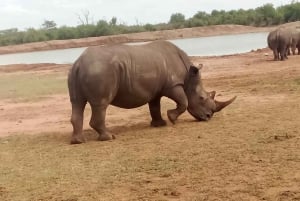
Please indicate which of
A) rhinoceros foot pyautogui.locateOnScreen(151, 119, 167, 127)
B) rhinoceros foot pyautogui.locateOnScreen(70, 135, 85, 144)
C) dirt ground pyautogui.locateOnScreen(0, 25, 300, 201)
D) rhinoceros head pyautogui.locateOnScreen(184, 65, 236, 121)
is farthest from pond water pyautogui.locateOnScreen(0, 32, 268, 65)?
rhinoceros foot pyautogui.locateOnScreen(70, 135, 85, 144)

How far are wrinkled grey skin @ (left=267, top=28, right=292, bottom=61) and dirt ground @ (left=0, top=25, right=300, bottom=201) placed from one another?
10855 millimetres

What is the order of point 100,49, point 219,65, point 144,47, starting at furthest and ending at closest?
point 219,65 → point 144,47 → point 100,49

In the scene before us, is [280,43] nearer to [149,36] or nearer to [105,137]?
[105,137]

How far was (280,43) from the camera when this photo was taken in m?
24.8

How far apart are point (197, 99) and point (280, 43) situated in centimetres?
1431

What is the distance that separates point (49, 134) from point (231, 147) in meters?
4.19

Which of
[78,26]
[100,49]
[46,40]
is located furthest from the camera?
[78,26]

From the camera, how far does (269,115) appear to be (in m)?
10.7

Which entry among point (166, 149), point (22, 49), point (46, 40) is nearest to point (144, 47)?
point (166, 149)

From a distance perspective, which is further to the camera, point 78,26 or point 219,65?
point 78,26

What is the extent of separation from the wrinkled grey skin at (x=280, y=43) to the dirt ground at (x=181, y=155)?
35.6 ft

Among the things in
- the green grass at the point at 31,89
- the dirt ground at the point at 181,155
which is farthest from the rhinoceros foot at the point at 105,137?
the green grass at the point at 31,89

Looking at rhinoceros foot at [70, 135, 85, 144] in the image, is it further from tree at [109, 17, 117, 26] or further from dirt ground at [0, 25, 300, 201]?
tree at [109, 17, 117, 26]

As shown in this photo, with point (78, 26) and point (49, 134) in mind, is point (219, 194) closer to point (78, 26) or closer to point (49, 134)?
point (49, 134)
